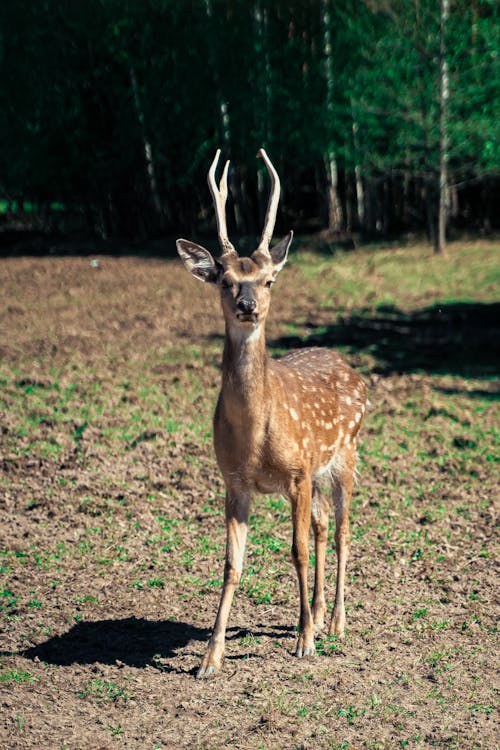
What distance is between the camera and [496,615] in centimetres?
605

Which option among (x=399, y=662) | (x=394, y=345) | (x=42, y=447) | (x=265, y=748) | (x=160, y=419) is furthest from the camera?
(x=394, y=345)

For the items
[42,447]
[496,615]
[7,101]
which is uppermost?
[7,101]

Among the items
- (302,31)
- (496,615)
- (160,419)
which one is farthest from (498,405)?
(302,31)

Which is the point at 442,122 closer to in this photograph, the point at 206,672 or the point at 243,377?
the point at 243,377

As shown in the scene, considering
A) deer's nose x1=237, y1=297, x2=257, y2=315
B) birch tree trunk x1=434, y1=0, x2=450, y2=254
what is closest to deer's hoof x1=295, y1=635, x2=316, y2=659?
deer's nose x1=237, y1=297, x2=257, y2=315

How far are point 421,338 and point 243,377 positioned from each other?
911 centimetres

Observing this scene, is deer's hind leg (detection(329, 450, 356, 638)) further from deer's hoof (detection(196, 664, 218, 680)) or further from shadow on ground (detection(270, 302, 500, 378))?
shadow on ground (detection(270, 302, 500, 378))

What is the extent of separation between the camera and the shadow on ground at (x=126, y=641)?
17.9 ft

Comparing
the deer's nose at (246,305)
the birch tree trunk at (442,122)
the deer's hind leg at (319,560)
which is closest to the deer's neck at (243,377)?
the deer's nose at (246,305)

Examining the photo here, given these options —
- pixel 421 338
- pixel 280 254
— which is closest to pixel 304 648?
pixel 280 254

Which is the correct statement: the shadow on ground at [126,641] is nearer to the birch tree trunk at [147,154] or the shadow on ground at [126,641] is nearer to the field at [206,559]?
the field at [206,559]

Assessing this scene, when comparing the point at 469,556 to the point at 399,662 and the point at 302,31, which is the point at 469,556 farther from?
the point at 302,31

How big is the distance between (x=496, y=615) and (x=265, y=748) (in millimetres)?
2128

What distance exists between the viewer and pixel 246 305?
502 cm
